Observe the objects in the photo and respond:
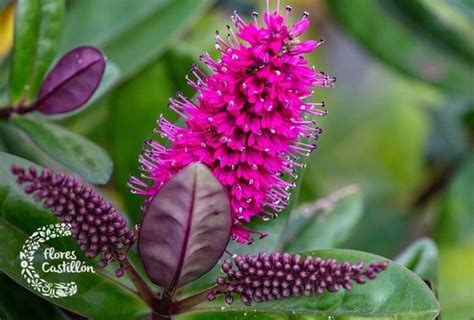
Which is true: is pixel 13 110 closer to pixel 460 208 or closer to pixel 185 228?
pixel 185 228

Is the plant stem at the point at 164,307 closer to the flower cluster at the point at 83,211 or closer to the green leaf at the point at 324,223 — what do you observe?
the flower cluster at the point at 83,211

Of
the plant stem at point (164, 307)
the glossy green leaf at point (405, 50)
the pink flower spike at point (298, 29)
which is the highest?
the pink flower spike at point (298, 29)

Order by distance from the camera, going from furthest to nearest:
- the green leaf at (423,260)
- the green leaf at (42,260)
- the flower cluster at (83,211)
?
the green leaf at (423,260)
the green leaf at (42,260)
the flower cluster at (83,211)

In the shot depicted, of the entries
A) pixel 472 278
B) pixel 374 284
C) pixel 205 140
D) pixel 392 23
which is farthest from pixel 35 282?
pixel 392 23

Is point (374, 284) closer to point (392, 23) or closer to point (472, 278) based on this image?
point (472, 278)

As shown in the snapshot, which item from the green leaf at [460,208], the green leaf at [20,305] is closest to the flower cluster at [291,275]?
the green leaf at [20,305]

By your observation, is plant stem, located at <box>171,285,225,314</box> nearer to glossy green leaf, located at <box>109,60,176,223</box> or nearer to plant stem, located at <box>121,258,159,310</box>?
plant stem, located at <box>121,258,159,310</box>
